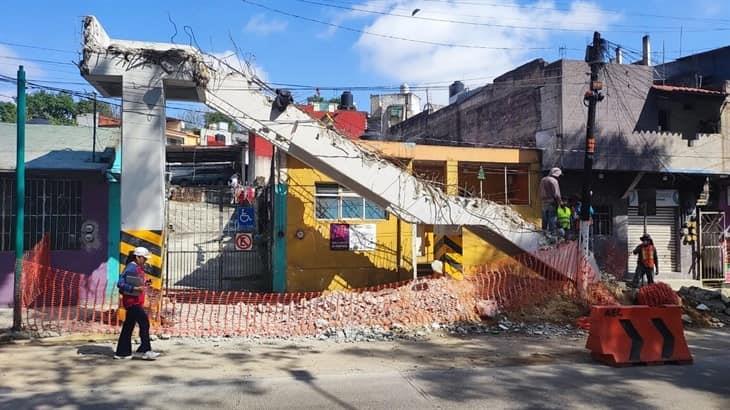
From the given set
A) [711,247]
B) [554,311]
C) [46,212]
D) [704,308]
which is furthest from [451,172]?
[711,247]

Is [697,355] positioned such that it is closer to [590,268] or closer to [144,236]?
[590,268]

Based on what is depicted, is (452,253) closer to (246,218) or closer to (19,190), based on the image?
(246,218)

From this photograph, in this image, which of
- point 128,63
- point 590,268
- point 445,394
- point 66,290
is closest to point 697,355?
point 590,268

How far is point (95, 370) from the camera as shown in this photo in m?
7.46

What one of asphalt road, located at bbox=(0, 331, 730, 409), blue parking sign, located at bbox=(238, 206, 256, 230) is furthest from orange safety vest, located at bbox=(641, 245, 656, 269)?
blue parking sign, located at bbox=(238, 206, 256, 230)

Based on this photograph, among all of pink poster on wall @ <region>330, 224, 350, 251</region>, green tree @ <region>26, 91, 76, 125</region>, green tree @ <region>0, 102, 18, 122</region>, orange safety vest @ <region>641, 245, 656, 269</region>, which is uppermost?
green tree @ <region>26, 91, 76, 125</region>

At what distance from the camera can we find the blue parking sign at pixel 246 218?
56.7 ft

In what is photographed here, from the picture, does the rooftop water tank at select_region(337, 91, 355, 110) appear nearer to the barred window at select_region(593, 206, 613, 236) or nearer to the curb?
the barred window at select_region(593, 206, 613, 236)

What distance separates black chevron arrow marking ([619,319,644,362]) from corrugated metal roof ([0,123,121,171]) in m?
11.0

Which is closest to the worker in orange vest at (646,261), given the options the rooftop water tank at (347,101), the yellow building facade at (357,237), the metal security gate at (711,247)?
the yellow building facade at (357,237)

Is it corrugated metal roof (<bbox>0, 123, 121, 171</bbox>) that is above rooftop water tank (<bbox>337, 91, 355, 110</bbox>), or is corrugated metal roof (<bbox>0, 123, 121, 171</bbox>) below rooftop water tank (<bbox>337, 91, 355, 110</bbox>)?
below

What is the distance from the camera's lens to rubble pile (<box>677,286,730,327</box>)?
1202 centimetres

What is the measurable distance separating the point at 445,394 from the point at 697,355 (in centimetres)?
507

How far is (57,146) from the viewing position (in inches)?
569
